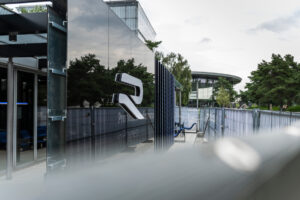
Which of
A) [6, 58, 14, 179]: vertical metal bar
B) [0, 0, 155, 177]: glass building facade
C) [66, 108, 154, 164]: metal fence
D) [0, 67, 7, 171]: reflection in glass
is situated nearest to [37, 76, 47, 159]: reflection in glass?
[0, 67, 7, 171]: reflection in glass

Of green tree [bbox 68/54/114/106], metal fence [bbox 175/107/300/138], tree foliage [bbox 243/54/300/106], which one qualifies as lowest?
metal fence [bbox 175/107/300/138]

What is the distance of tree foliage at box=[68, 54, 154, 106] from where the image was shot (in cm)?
232

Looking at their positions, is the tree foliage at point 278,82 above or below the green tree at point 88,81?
above

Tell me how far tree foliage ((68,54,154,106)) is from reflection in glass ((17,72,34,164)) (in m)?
3.96

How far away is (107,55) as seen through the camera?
3012mm

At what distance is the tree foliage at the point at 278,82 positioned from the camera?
106 ft

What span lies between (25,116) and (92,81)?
495 cm

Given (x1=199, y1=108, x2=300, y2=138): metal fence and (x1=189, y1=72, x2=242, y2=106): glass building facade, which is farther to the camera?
(x1=189, y1=72, x2=242, y2=106): glass building facade

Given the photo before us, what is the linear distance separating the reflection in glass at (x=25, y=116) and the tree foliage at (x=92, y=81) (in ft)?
13.0

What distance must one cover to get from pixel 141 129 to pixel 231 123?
15.7 feet

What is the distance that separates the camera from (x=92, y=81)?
105 inches

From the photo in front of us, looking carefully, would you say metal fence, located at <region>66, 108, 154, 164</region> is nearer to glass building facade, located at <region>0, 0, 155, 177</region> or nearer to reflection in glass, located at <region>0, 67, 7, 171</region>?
glass building facade, located at <region>0, 0, 155, 177</region>


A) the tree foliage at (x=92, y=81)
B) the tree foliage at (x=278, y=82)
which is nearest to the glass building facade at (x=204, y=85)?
the tree foliage at (x=278, y=82)

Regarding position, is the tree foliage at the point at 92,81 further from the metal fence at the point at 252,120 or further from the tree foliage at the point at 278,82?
the tree foliage at the point at 278,82
